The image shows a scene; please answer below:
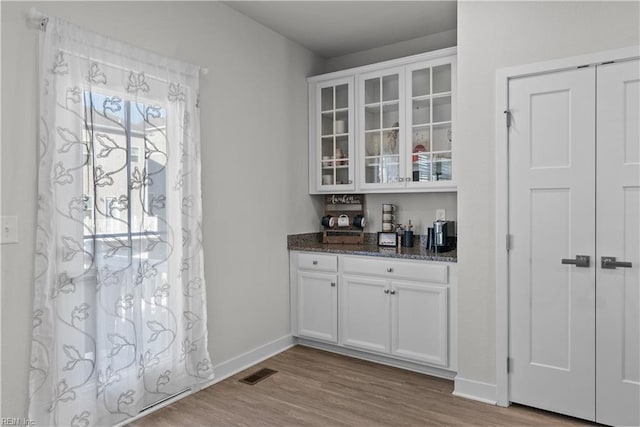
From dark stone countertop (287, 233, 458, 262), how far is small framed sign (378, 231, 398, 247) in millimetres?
69

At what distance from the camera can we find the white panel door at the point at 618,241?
2.26m

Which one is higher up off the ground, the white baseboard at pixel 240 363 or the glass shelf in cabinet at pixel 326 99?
the glass shelf in cabinet at pixel 326 99

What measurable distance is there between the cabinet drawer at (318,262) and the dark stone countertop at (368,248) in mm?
52

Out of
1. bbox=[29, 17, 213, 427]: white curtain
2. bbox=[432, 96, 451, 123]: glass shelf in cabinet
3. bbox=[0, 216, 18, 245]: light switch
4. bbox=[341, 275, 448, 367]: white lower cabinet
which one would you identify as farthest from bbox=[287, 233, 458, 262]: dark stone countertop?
bbox=[0, 216, 18, 245]: light switch

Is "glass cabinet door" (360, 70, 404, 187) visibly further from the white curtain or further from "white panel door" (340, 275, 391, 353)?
the white curtain

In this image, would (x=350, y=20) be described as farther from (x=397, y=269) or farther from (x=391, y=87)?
(x=397, y=269)

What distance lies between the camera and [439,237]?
316 centimetres

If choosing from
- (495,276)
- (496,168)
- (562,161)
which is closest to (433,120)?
(496,168)

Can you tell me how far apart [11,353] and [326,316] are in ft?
7.18

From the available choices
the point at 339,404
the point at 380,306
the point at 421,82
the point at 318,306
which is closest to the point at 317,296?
the point at 318,306

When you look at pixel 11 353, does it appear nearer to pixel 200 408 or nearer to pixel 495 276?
pixel 200 408

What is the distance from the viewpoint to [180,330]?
8.87 ft

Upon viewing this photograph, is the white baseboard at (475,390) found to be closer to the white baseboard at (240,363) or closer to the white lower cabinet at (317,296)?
the white lower cabinet at (317,296)

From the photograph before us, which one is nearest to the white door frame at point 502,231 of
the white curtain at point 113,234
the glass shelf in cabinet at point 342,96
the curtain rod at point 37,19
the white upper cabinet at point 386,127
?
the white upper cabinet at point 386,127
